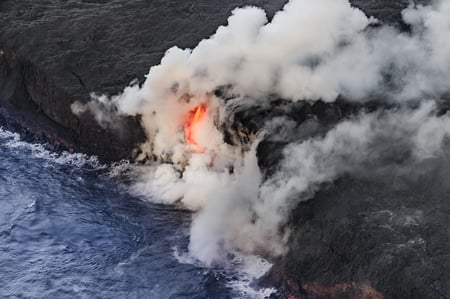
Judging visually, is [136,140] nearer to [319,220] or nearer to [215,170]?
[215,170]

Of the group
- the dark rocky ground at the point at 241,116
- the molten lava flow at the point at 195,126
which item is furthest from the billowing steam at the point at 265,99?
the dark rocky ground at the point at 241,116

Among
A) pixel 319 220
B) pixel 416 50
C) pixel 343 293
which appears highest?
pixel 416 50

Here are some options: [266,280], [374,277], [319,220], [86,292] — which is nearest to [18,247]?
[86,292]

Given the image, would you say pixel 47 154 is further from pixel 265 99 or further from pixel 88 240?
pixel 265 99

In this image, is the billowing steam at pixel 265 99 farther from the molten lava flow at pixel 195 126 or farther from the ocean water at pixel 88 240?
the ocean water at pixel 88 240

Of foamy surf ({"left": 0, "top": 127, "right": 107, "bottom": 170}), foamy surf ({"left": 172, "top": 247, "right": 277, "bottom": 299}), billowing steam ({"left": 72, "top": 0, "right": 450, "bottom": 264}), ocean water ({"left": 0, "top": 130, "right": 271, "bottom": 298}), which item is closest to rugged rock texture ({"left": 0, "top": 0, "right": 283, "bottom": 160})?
foamy surf ({"left": 0, "top": 127, "right": 107, "bottom": 170})

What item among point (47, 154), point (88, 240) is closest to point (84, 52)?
point (47, 154)
